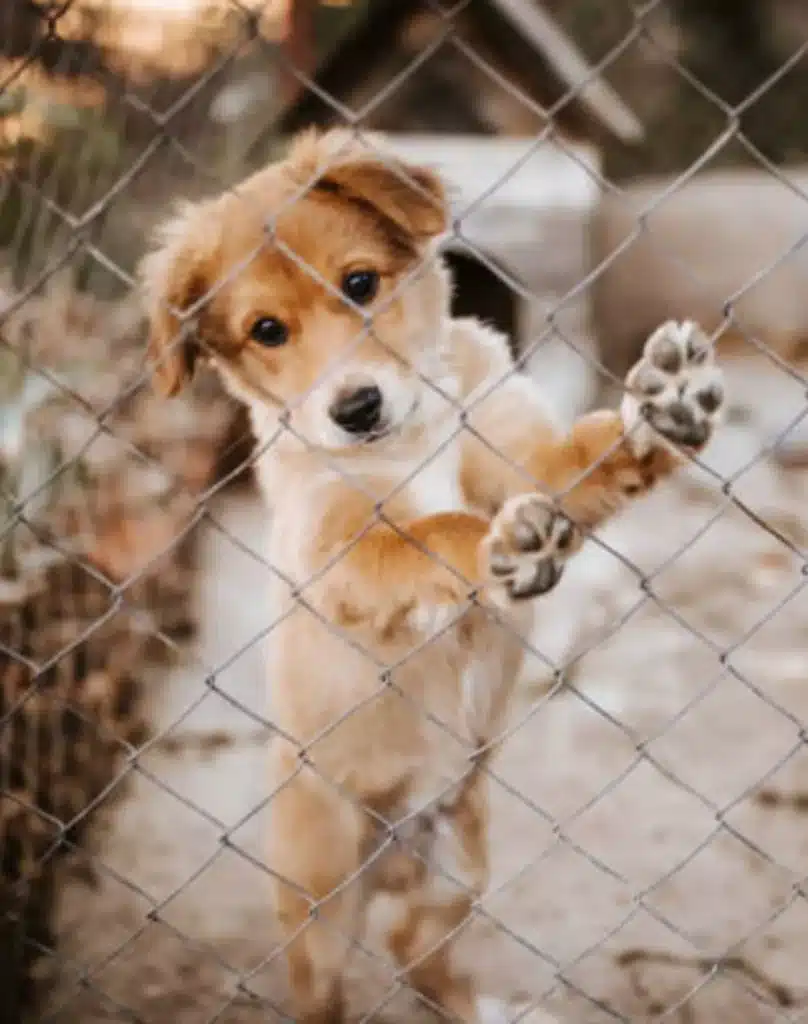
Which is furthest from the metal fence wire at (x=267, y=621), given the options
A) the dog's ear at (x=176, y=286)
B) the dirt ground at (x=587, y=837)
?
the dog's ear at (x=176, y=286)

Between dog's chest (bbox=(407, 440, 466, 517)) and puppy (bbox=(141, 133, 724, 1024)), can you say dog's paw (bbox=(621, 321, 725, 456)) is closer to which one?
puppy (bbox=(141, 133, 724, 1024))

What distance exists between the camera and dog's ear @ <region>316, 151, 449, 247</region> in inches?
73.7

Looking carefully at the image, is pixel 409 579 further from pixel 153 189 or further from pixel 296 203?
pixel 153 189

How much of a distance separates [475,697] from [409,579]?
1.15 ft

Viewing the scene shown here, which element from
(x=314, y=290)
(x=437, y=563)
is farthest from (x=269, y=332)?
(x=437, y=563)

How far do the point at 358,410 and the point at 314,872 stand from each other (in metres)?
0.77

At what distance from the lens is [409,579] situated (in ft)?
6.14

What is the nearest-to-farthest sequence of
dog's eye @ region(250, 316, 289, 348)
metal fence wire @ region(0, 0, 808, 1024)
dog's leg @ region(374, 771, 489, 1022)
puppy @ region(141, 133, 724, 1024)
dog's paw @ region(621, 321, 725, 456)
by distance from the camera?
1. dog's paw @ region(621, 321, 725, 456)
2. puppy @ region(141, 133, 724, 1024)
3. dog's eye @ region(250, 316, 289, 348)
4. metal fence wire @ region(0, 0, 808, 1024)
5. dog's leg @ region(374, 771, 489, 1022)

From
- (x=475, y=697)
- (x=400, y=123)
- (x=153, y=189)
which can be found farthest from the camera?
(x=400, y=123)

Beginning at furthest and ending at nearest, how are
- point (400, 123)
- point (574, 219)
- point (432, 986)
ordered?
point (400, 123) < point (574, 219) < point (432, 986)

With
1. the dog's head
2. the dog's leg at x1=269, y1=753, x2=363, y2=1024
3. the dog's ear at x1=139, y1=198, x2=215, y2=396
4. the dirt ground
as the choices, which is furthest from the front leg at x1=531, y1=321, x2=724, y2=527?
the dog's leg at x1=269, y1=753, x2=363, y2=1024

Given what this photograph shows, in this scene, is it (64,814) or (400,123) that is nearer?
(64,814)

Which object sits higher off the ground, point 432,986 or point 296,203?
point 296,203

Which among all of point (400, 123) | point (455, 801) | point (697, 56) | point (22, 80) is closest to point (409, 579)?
point (455, 801)
